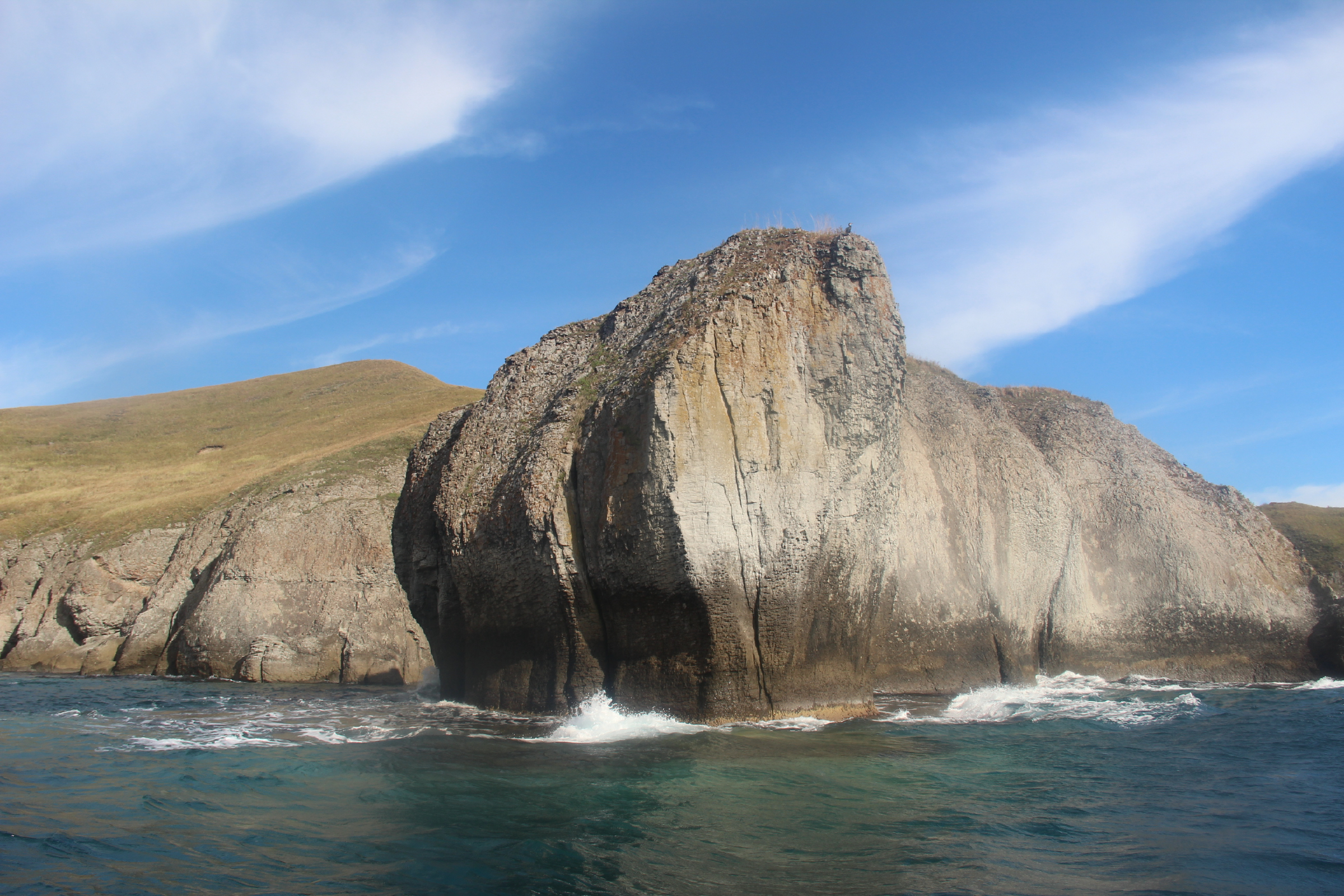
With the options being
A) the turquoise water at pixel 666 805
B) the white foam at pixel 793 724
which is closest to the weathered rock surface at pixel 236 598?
the turquoise water at pixel 666 805

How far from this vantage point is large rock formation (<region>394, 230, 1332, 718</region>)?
13750 mm

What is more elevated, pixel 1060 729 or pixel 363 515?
pixel 363 515

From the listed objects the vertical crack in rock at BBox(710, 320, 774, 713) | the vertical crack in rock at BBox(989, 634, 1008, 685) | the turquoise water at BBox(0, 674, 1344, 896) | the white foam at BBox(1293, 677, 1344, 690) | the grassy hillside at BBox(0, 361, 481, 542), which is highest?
the grassy hillside at BBox(0, 361, 481, 542)

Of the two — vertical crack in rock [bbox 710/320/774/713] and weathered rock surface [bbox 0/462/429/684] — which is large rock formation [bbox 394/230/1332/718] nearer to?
vertical crack in rock [bbox 710/320/774/713]

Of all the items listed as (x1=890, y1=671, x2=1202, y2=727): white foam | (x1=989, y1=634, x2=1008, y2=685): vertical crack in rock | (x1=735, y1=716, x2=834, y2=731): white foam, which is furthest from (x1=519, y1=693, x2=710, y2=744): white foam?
(x1=989, y1=634, x2=1008, y2=685): vertical crack in rock

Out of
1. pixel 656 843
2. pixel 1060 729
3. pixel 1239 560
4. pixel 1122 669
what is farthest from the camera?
pixel 1239 560

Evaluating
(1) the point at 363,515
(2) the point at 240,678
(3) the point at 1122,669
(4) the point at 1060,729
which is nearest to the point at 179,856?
(4) the point at 1060,729

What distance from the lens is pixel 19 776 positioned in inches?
369

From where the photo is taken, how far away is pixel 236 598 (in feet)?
90.0

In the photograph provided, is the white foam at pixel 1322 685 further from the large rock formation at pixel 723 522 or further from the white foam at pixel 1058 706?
the large rock formation at pixel 723 522

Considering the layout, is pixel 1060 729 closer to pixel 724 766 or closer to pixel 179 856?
pixel 724 766

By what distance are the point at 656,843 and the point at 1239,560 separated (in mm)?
24036

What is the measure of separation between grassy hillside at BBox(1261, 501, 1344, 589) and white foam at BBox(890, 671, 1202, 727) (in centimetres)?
1376

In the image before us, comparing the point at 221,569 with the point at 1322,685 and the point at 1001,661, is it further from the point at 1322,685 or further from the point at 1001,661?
the point at 1322,685
